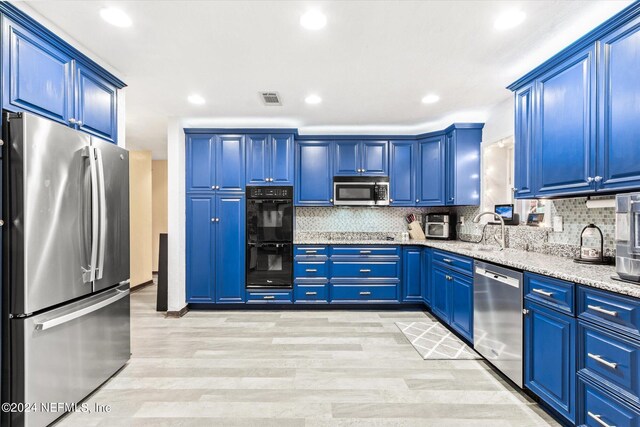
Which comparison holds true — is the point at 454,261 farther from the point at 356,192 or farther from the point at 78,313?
the point at 78,313

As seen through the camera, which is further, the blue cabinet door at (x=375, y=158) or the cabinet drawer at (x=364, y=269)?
the blue cabinet door at (x=375, y=158)

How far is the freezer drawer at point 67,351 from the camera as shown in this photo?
159 cm

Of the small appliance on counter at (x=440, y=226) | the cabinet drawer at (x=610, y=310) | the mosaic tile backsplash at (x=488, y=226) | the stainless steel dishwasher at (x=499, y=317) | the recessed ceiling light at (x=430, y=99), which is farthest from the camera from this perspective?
the small appliance on counter at (x=440, y=226)

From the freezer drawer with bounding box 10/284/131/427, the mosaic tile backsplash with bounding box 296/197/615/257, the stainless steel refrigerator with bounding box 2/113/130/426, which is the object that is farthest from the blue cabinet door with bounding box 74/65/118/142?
the mosaic tile backsplash with bounding box 296/197/615/257

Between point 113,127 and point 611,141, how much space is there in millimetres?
3550

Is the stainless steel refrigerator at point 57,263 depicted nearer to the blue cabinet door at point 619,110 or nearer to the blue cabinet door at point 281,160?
the blue cabinet door at point 281,160

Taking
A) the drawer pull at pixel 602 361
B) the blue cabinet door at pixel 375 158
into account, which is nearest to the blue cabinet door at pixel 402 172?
the blue cabinet door at pixel 375 158

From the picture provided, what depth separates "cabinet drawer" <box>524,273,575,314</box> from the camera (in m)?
1.67

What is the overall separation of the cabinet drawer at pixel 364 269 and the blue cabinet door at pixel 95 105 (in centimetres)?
282

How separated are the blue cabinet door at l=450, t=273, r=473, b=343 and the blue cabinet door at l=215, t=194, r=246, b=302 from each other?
2.56 m

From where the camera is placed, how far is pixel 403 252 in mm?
3951

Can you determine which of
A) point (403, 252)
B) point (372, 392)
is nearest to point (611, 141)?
point (372, 392)

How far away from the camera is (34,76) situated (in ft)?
5.78

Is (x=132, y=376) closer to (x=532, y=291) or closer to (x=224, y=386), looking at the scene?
(x=224, y=386)
